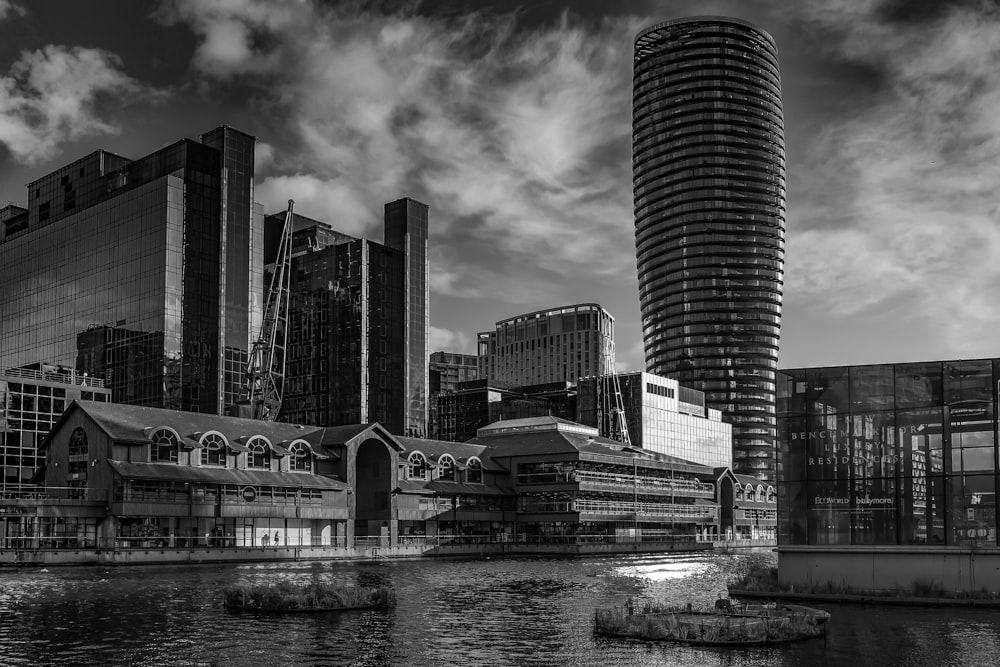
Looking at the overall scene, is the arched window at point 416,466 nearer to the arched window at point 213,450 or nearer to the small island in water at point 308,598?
the arched window at point 213,450

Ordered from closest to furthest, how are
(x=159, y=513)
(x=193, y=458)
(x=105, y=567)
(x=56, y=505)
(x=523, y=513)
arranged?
(x=105, y=567) → (x=56, y=505) → (x=159, y=513) → (x=193, y=458) → (x=523, y=513)

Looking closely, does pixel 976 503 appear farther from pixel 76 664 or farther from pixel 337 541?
pixel 337 541

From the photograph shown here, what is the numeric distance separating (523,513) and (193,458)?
69899 millimetres

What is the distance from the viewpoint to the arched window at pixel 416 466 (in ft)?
589

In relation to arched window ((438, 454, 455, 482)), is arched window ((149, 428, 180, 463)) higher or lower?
higher

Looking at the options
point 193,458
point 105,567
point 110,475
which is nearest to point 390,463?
point 193,458

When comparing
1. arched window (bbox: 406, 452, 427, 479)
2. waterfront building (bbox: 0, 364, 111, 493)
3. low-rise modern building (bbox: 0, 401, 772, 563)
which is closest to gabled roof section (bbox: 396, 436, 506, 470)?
low-rise modern building (bbox: 0, 401, 772, 563)

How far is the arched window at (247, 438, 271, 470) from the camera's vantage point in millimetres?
154250

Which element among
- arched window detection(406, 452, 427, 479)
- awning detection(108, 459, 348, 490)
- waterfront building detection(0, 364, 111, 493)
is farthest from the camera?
waterfront building detection(0, 364, 111, 493)

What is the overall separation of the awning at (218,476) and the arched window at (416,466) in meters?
16.5

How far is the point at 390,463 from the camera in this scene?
17200 cm

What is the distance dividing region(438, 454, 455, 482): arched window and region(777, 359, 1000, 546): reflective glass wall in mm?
117737

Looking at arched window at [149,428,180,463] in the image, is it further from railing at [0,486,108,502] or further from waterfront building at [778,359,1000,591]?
waterfront building at [778,359,1000,591]

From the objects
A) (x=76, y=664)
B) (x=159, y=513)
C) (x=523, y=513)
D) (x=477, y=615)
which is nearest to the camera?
(x=76, y=664)
